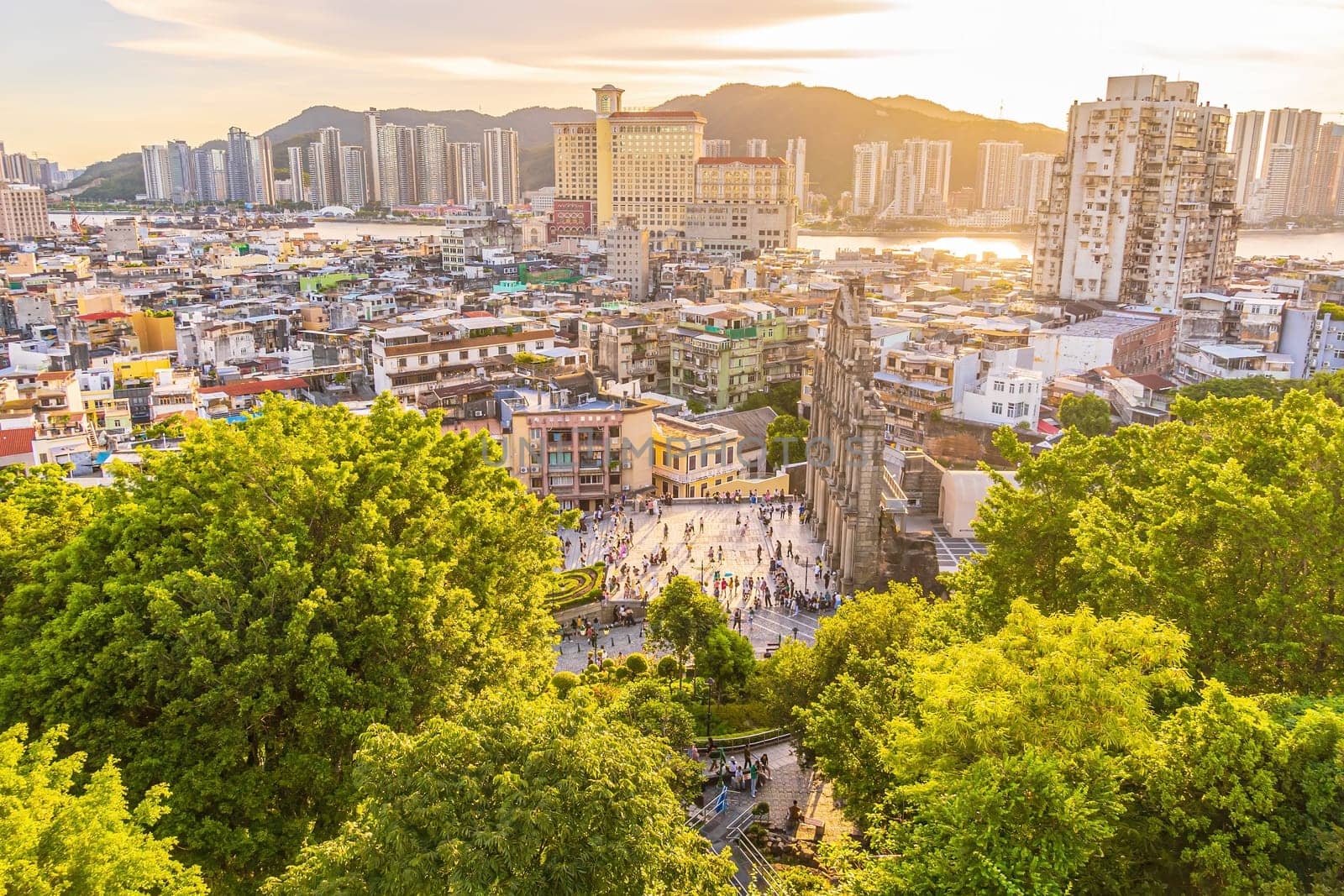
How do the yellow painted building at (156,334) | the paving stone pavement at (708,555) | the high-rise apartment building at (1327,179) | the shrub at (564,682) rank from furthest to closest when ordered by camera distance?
1. the high-rise apartment building at (1327,179)
2. the yellow painted building at (156,334)
3. the paving stone pavement at (708,555)
4. the shrub at (564,682)

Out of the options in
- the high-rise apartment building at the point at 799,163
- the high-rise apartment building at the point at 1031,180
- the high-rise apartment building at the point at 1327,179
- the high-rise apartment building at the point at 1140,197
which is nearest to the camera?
the high-rise apartment building at the point at 1140,197

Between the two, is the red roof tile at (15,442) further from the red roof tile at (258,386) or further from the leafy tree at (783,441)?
the leafy tree at (783,441)

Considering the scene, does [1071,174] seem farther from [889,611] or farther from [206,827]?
[206,827]

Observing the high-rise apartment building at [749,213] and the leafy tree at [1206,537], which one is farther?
the high-rise apartment building at [749,213]

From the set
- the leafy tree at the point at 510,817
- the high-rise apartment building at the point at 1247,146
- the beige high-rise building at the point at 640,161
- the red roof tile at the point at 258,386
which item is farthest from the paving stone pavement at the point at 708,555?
the high-rise apartment building at the point at 1247,146

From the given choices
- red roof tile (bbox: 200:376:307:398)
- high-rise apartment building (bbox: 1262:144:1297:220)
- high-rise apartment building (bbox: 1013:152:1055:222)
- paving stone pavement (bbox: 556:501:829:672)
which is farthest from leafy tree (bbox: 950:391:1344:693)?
high-rise apartment building (bbox: 1013:152:1055:222)

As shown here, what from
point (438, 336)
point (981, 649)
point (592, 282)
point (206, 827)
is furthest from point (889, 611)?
point (592, 282)
